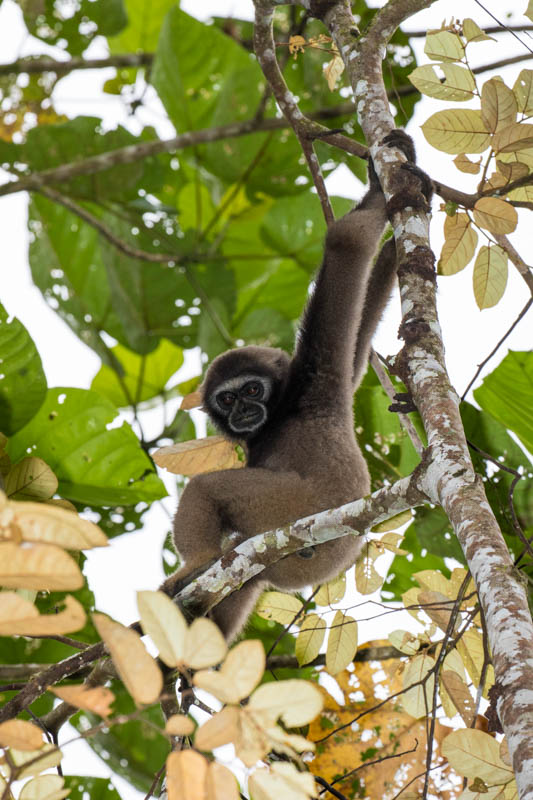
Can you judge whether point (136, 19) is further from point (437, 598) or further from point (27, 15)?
point (437, 598)

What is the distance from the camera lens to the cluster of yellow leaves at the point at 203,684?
5.70ft

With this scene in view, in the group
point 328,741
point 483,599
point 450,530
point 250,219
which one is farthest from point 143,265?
point 483,599

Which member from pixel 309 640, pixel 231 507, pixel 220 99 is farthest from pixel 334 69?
pixel 220 99

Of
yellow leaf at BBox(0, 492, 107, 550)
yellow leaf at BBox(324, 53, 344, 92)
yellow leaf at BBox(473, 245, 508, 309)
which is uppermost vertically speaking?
yellow leaf at BBox(324, 53, 344, 92)

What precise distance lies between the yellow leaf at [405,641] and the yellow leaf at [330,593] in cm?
39

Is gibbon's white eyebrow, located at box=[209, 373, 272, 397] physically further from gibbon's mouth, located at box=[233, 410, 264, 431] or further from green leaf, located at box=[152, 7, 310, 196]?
green leaf, located at box=[152, 7, 310, 196]

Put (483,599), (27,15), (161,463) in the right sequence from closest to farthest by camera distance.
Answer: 1. (483,599)
2. (161,463)
3. (27,15)

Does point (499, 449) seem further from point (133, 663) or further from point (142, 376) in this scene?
point (133, 663)

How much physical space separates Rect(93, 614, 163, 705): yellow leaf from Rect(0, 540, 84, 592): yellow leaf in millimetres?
148

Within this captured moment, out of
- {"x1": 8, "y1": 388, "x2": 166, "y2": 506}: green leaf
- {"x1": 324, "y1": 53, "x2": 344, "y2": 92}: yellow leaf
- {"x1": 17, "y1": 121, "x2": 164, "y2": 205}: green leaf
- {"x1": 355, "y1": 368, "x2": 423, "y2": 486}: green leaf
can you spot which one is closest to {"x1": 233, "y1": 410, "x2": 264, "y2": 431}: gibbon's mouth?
{"x1": 8, "y1": 388, "x2": 166, "y2": 506}: green leaf

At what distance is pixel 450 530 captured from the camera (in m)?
4.72

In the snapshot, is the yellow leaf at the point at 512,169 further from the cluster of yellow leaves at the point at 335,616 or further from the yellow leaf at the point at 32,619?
the yellow leaf at the point at 32,619

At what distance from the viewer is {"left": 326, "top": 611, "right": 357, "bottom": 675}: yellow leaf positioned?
3564 millimetres

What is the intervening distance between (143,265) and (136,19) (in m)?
2.84
